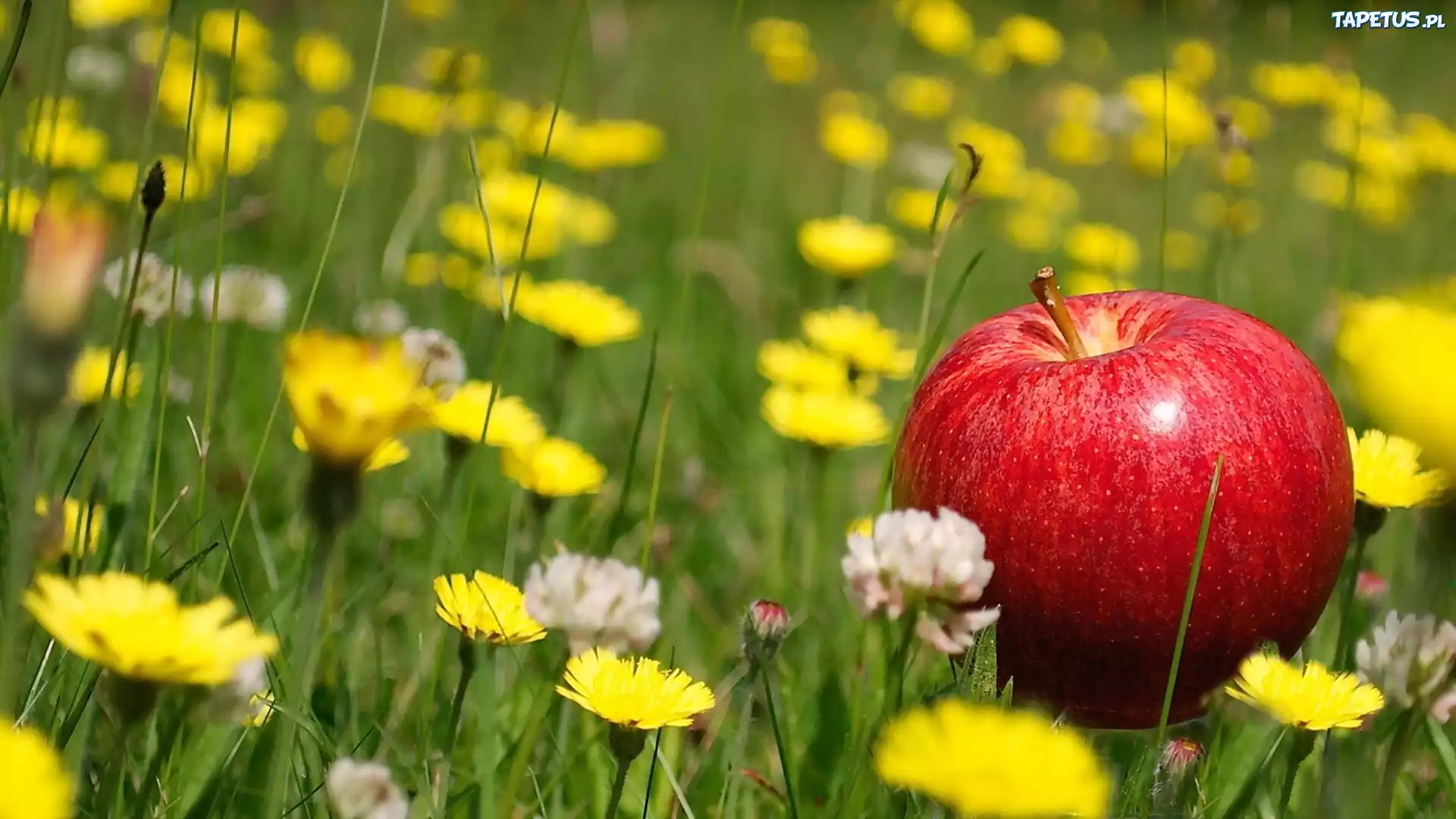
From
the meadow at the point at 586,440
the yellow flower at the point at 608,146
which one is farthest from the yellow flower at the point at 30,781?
the yellow flower at the point at 608,146

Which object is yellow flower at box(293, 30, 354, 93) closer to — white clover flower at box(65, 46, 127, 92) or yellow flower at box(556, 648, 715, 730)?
white clover flower at box(65, 46, 127, 92)

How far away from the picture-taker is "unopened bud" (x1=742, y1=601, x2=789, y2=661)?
0.78 m

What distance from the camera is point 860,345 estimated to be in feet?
4.31

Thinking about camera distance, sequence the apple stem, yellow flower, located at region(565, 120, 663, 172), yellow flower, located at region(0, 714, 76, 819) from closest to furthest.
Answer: yellow flower, located at region(0, 714, 76, 819) < the apple stem < yellow flower, located at region(565, 120, 663, 172)

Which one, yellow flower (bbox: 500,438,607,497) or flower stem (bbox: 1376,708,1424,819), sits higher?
yellow flower (bbox: 500,438,607,497)

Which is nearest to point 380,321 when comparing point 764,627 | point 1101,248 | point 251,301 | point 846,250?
point 251,301

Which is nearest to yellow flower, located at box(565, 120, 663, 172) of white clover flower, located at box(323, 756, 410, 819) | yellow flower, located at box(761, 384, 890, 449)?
yellow flower, located at box(761, 384, 890, 449)

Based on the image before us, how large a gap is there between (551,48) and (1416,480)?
3039 millimetres

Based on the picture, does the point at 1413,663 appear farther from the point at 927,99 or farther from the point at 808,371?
the point at 927,99

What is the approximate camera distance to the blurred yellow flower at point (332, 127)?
2.04 m

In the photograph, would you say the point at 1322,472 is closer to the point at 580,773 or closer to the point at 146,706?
the point at 580,773

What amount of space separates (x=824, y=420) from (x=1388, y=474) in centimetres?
43

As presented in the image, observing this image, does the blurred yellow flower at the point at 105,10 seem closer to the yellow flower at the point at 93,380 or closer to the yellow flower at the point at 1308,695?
the yellow flower at the point at 93,380

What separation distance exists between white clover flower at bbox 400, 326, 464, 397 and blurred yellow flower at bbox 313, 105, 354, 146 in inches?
46.8
